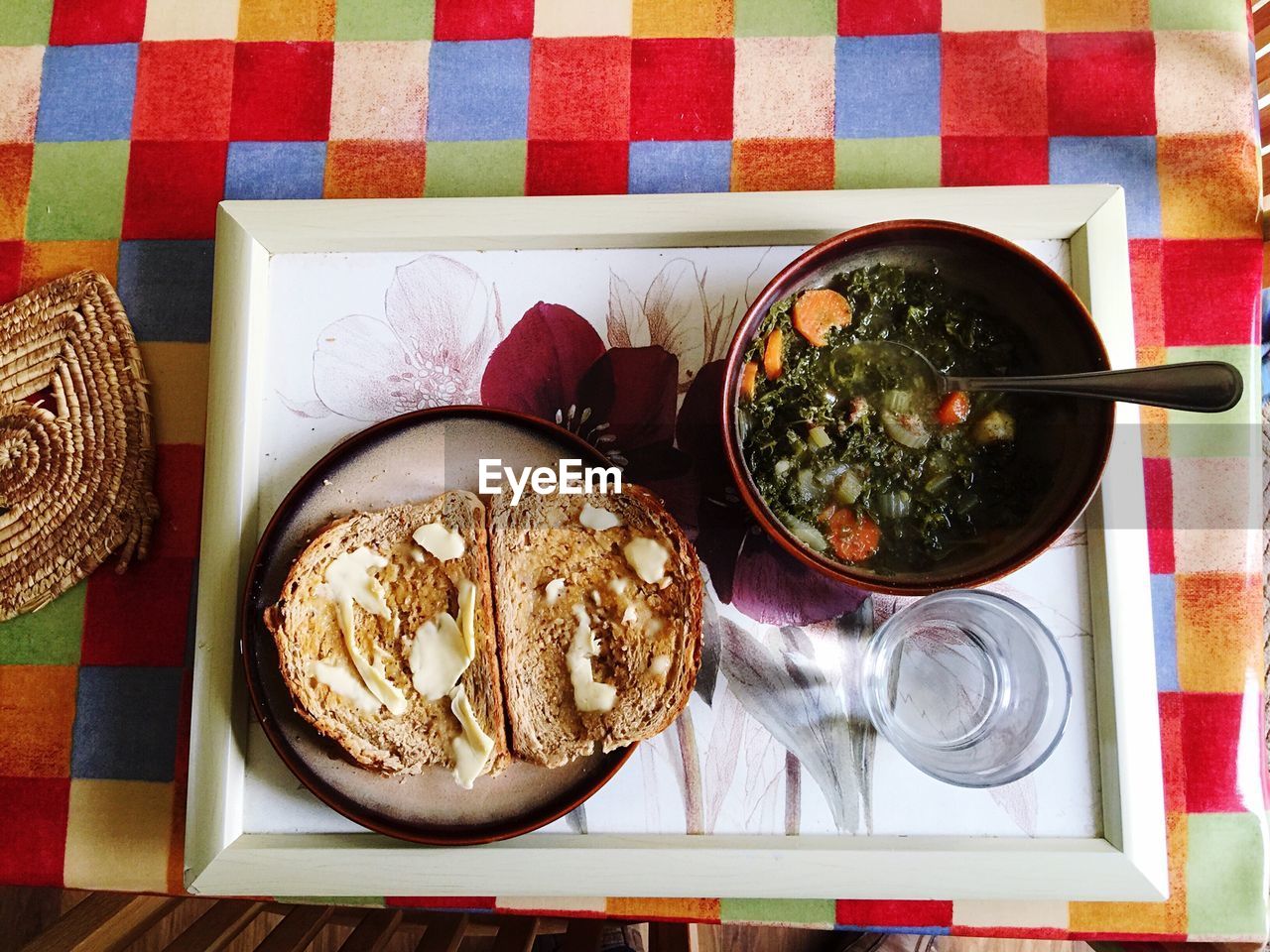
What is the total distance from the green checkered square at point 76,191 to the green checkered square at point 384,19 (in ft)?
1.41

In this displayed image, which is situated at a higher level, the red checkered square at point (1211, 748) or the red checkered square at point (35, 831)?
the red checkered square at point (1211, 748)

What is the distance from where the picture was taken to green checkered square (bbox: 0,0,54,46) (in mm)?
1501

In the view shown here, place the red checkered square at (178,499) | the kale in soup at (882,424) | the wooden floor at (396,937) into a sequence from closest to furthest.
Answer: the kale in soup at (882,424)
the red checkered square at (178,499)
the wooden floor at (396,937)

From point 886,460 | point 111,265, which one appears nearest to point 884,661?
point 886,460

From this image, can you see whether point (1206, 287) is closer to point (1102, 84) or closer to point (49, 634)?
point (1102, 84)

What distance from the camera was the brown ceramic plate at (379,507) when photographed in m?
1.18

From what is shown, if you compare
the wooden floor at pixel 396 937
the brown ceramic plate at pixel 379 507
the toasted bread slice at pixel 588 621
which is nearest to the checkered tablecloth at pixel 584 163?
the brown ceramic plate at pixel 379 507

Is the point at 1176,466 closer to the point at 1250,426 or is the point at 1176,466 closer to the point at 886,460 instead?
the point at 1250,426

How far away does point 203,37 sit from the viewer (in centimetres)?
149

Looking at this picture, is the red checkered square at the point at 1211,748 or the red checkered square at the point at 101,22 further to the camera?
the red checkered square at the point at 101,22

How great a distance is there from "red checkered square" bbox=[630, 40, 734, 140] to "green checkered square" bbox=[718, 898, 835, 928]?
1228 millimetres

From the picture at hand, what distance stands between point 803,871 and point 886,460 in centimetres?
59

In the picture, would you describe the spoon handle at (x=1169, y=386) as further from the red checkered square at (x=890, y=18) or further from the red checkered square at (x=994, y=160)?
the red checkered square at (x=890, y=18)

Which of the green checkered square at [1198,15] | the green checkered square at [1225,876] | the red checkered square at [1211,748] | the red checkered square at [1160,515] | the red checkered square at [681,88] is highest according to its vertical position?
the green checkered square at [1198,15]
